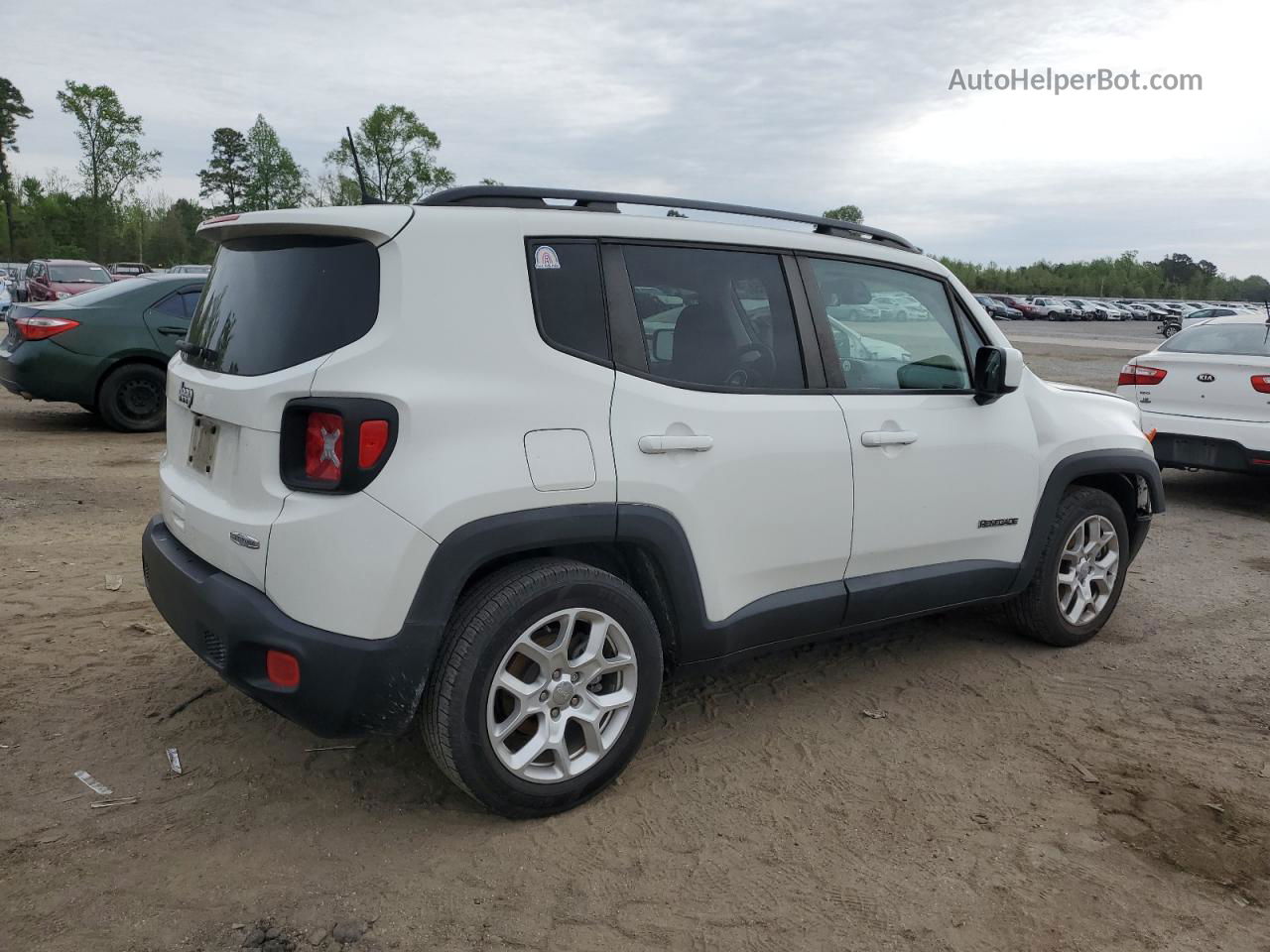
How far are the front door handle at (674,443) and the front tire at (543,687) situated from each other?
42 cm

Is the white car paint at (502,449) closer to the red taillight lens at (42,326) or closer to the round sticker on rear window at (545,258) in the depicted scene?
the round sticker on rear window at (545,258)

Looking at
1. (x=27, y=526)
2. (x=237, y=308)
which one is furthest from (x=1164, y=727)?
(x=27, y=526)

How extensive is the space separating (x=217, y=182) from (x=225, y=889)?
3658 inches

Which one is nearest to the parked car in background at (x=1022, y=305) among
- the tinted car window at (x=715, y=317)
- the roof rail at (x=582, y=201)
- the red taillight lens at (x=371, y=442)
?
the roof rail at (x=582, y=201)

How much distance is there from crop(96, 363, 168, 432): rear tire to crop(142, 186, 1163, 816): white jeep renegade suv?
7.11 metres

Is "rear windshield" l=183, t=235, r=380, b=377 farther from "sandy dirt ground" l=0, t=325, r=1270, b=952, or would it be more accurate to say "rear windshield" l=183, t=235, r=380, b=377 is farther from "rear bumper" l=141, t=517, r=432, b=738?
"sandy dirt ground" l=0, t=325, r=1270, b=952

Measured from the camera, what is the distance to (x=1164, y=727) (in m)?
3.98

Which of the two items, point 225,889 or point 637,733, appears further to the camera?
point 637,733

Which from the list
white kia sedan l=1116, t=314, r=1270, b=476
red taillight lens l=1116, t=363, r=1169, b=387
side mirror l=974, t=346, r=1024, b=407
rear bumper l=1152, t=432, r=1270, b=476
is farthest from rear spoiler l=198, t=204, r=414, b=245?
red taillight lens l=1116, t=363, r=1169, b=387

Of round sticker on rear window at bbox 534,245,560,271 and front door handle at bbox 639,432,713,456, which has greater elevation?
round sticker on rear window at bbox 534,245,560,271

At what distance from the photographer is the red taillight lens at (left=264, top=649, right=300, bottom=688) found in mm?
2797

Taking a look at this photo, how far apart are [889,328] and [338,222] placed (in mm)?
2223

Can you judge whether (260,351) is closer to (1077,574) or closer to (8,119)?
(1077,574)

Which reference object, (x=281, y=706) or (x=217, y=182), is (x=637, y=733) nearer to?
(x=281, y=706)
